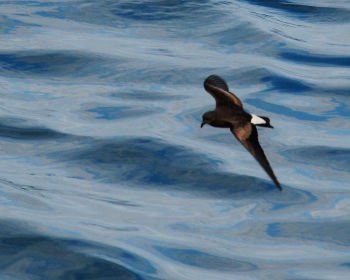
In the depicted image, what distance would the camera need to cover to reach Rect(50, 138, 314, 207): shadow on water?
1467 centimetres

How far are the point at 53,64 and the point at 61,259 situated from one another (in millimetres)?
8472

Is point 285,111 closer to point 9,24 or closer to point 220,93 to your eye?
point 9,24

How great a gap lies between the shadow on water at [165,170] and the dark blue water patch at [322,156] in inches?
42.6

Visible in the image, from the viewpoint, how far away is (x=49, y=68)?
19.6 meters

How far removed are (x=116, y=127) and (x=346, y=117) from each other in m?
3.99

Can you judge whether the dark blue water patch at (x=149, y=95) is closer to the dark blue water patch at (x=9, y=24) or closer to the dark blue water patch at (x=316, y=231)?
the dark blue water patch at (x=9, y=24)

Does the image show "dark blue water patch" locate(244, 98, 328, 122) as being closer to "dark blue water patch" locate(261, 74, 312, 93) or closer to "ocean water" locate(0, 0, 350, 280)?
"ocean water" locate(0, 0, 350, 280)

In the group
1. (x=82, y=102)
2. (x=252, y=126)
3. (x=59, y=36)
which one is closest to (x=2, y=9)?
(x=59, y=36)

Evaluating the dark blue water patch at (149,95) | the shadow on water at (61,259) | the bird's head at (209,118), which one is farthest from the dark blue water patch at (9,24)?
the bird's head at (209,118)

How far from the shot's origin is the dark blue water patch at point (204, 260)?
1205 centimetres

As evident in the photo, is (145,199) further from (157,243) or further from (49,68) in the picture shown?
(49,68)

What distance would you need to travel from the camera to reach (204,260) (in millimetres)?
12203

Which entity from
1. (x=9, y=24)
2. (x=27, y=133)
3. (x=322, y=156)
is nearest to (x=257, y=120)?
(x=322, y=156)

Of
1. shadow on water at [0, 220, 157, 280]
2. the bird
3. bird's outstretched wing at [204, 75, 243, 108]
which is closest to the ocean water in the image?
shadow on water at [0, 220, 157, 280]
